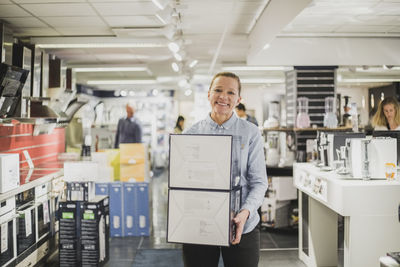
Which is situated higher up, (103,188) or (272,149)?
(272,149)

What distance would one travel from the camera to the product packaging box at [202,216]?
1626 mm

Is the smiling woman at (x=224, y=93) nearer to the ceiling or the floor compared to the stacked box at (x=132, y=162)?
nearer to the ceiling

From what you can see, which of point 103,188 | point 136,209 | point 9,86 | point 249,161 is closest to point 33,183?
point 9,86

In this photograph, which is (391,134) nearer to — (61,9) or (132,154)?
(132,154)

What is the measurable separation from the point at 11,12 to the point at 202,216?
185 inches

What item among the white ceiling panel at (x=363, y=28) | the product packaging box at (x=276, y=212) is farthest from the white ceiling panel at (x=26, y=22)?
the white ceiling panel at (x=363, y=28)

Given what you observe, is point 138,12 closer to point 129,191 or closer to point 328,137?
point 129,191

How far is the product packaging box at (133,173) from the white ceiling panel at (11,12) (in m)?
2.55

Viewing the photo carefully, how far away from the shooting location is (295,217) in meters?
5.59

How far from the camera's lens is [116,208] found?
5.32 meters

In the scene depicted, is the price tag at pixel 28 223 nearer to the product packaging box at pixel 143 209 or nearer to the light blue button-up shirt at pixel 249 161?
the product packaging box at pixel 143 209

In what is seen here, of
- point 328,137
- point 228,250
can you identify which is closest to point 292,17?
point 328,137

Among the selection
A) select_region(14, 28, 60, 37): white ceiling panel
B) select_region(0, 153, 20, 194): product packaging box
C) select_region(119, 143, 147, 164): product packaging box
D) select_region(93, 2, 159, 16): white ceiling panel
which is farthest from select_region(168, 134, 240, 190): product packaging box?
select_region(14, 28, 60, 37): white ceiling panel

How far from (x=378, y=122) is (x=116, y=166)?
392cm
